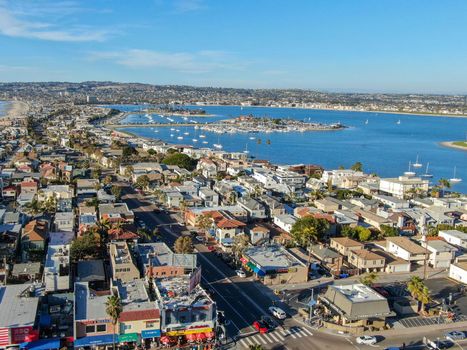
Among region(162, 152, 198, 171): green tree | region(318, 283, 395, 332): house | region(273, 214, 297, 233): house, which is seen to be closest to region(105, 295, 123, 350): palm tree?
region(318, 283, 395, 332): house

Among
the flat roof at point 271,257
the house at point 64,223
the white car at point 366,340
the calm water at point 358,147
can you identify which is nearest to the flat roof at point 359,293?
the white car at point 366,340

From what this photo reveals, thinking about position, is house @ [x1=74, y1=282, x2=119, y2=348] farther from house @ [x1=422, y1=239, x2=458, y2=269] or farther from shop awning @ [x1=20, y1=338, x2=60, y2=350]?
house @ [x1=422, y1=239, x2=458, y2=269]

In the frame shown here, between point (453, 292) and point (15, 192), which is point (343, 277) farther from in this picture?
point (15, 192)

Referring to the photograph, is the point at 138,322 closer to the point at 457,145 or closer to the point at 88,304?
the point at 88,304

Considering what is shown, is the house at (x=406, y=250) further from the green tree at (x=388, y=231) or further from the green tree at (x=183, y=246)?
the green tree at (x=183, y=246)

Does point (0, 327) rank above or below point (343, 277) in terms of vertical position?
above

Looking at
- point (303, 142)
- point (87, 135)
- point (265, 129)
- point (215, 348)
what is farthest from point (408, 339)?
point (265, 129)
